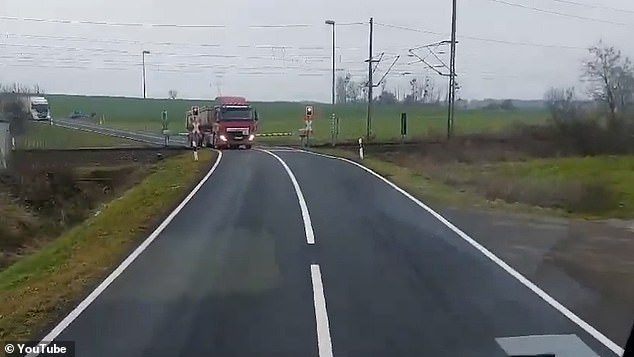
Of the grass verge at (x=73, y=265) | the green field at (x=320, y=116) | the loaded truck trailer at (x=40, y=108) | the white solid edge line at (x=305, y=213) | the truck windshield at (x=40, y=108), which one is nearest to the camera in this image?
the grass verge at (x=73, y=265)

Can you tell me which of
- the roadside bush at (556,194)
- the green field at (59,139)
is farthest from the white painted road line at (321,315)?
the green field at (59,139)

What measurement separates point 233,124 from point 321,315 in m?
42.0

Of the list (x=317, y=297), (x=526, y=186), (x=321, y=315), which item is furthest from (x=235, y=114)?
(x=321, y=315)

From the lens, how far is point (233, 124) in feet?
167

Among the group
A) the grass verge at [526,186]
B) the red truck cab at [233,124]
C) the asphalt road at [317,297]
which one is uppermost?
the red truck cab at [233,124]

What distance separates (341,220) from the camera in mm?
18172

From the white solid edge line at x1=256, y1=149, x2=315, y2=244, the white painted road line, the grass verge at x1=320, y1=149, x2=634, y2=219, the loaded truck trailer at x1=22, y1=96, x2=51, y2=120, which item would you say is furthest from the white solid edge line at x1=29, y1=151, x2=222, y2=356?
the loaded truck trailer at x1=22, y1=96, x2=51, y2=120

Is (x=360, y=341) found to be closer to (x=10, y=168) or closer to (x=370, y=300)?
(x=370, y=300)

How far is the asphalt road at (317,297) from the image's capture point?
8172 millimetres

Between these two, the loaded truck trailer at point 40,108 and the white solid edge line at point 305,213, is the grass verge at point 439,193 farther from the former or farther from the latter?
the loaded truck trailer at point 40,108

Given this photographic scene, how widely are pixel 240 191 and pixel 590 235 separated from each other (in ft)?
35.7

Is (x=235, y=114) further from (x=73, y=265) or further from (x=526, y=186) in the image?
(x=73, y=265)

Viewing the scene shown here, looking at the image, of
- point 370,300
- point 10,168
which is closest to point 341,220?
point 370,300

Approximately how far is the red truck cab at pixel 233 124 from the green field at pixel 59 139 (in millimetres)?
7143
